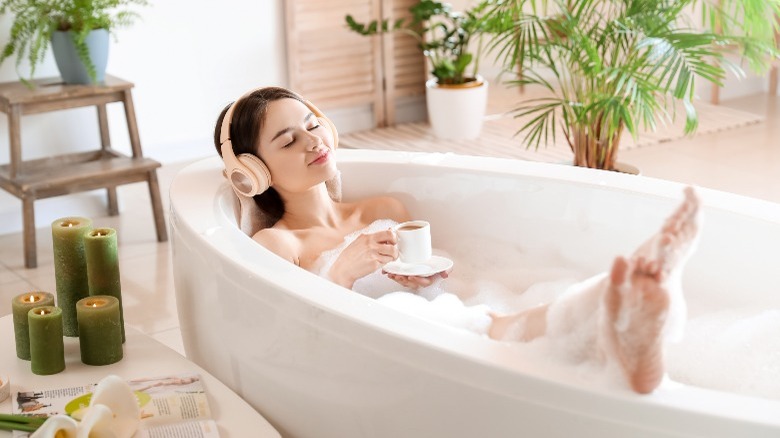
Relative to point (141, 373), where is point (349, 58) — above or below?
above

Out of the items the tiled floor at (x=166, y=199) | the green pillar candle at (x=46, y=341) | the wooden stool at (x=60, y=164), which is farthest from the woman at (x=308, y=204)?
the wooden stool at (x=60, y=164)

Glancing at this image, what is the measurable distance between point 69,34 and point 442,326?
2.50 metres

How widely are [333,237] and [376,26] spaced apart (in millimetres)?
2660

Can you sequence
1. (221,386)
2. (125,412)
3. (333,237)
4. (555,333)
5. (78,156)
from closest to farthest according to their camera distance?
(555,333), (125,412), (221,386), (333,237), (78,156)

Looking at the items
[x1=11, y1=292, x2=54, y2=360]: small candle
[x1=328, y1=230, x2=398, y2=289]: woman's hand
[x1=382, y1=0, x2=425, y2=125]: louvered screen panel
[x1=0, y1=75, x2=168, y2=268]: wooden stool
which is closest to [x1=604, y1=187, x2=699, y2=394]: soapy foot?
[x1=328, y1=230, x2=398, y2=289]: woman's hand

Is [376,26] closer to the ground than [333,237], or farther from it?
farther from it

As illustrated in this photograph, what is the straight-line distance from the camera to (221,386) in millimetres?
2184

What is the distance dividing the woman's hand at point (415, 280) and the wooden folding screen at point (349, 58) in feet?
9.44

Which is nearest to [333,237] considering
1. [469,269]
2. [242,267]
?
[469,269]

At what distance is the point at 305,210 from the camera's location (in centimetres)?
256

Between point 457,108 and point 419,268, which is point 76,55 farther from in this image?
point 419,268

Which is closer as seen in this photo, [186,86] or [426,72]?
[186,86]

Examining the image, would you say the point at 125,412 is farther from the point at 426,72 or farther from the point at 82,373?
the point at 426,72

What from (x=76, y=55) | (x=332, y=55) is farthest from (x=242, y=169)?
(x=332, y=55)
